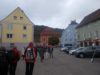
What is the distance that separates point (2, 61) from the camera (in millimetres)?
11383

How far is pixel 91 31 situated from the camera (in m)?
66.9

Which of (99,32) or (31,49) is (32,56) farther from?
(99,32)

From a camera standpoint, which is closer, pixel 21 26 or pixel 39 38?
pixel 21 26

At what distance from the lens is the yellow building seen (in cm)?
7469

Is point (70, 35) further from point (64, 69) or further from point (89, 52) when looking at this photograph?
point (64, 69)

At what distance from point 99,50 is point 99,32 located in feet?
73.5

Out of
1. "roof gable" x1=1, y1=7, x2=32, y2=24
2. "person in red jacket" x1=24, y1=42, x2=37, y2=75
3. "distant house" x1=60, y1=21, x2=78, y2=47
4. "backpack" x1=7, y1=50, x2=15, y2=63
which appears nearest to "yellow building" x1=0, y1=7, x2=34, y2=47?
"roof gable" x1=1, y1=7, x2=32, y2=24

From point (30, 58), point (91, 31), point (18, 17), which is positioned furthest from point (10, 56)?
point (18, 17)

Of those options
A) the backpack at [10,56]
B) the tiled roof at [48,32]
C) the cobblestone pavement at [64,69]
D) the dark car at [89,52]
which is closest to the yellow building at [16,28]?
the dark car at [89,52]

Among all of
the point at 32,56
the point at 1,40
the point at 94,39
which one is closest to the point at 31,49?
the point at 32,56

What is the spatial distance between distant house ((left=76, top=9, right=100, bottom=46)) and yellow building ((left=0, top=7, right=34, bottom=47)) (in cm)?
1415

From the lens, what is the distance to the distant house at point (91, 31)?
62331mm

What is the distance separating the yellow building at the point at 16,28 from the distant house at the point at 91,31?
14.2 m

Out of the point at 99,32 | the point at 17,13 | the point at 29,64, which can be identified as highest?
the point at 17,13
